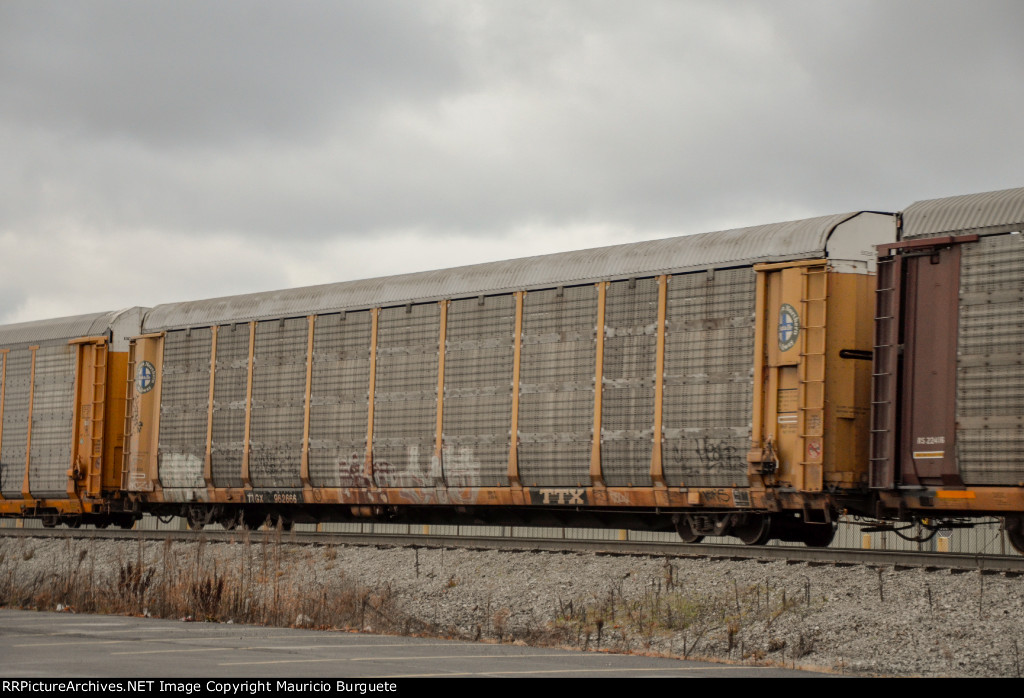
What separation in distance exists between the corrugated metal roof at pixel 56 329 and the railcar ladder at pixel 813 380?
45.7 feet

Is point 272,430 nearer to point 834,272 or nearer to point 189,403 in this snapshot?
point 189,403

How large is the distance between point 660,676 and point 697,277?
7.78 m

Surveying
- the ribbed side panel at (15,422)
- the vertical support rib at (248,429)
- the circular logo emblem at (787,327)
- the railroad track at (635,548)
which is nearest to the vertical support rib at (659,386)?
the railroad track at (635,548)

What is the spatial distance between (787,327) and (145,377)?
12795 millimetres

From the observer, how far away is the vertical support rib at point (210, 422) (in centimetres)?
2130

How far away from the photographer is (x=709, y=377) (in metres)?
15.3

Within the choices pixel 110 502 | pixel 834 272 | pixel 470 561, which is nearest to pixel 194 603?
pixel 470 561

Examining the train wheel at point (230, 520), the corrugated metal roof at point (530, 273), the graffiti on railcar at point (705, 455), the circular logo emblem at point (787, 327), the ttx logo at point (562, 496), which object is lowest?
the train wheel at point (230, 520)

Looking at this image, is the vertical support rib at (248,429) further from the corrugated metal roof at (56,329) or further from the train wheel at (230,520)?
the corrugated metal roof at (56,329)

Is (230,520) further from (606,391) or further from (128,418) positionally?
(606,391)

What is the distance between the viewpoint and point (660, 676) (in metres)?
8.55

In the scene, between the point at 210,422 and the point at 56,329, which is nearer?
the point at 210,422

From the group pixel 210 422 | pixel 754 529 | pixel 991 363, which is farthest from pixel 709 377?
pixel 210 422

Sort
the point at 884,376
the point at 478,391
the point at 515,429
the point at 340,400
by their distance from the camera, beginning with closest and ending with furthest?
the point at 884,376 → the point at 515,429 → the point at 478,391 → the point at 340,400
